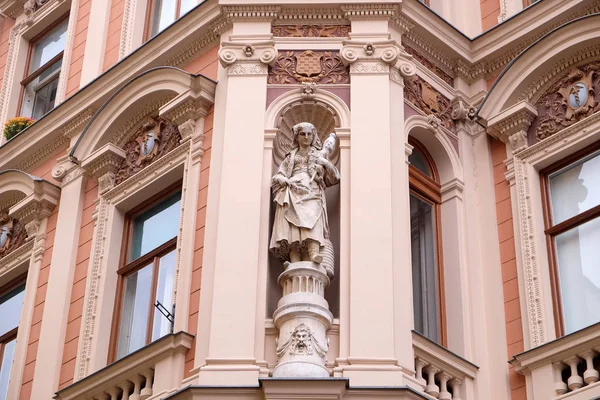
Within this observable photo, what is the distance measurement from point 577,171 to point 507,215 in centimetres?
82

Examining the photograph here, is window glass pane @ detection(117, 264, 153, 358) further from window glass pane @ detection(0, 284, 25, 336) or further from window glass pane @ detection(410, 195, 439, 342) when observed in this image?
window glass pane @ detection(410, 195, 439, 342)

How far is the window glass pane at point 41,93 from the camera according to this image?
56.3ft

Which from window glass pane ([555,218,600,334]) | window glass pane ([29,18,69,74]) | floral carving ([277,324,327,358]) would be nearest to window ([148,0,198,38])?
window glass pane ([29,18,69,74])

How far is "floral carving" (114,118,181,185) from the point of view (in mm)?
13500

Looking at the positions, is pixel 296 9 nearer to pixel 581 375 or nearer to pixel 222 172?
pixel 222 172

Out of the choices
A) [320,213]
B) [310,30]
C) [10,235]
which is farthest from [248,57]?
[10,235]

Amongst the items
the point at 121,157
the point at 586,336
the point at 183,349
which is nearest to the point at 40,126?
the point at 121,157

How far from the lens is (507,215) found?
12695 mm

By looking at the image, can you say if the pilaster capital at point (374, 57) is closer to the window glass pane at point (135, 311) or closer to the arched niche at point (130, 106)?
the arched niche at point (130, 106)

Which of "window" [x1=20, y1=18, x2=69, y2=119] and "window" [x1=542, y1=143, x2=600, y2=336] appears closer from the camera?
"window" [x1=542, y1=143, x2=600, y2=336]

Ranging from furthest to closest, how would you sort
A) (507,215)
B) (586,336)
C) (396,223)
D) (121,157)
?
1. (121,157)
2. (507,215)
3. (396,223)
4. (586,336)

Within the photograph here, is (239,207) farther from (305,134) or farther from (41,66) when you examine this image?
(41,66)

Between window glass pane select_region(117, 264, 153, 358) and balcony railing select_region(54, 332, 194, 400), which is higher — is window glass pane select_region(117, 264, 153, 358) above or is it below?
above

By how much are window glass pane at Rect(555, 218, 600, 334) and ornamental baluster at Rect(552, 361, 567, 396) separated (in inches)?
23.5
